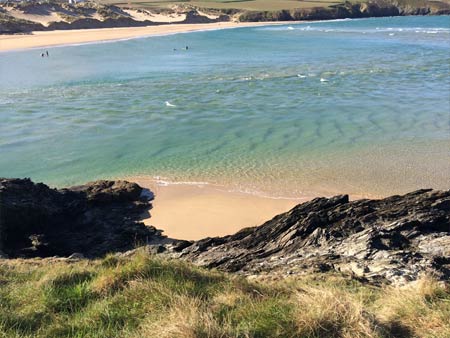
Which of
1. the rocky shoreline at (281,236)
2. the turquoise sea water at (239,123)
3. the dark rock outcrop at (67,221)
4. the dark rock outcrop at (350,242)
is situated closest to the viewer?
the dark rock outcrop at (350,242)

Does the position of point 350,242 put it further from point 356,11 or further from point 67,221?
point 356,11

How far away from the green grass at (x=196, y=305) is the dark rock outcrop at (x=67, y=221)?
153 inches

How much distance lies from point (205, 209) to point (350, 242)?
21.0 ft

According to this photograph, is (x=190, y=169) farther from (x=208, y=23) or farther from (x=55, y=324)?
(x=208, y=23)

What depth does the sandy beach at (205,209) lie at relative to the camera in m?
13.0

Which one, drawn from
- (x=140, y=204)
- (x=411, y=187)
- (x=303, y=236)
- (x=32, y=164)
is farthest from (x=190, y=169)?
(x=303, y=236)

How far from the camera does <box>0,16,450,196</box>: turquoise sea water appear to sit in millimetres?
16969

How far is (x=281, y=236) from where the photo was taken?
949 centimetres

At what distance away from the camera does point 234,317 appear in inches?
206

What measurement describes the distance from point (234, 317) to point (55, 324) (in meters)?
1.99

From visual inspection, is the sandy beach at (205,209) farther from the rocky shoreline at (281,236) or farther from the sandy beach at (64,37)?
the sandy beach at (64,37)

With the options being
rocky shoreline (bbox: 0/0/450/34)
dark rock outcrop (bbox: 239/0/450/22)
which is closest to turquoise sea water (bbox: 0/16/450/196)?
rocky shoreline (bbox: 0/0/450/34)

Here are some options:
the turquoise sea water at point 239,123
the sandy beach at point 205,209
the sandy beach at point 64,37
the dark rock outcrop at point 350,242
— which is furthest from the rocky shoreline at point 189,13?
the dark rock outcrop at point 350,242

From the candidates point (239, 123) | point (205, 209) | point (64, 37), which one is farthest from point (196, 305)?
point (64, 37)
